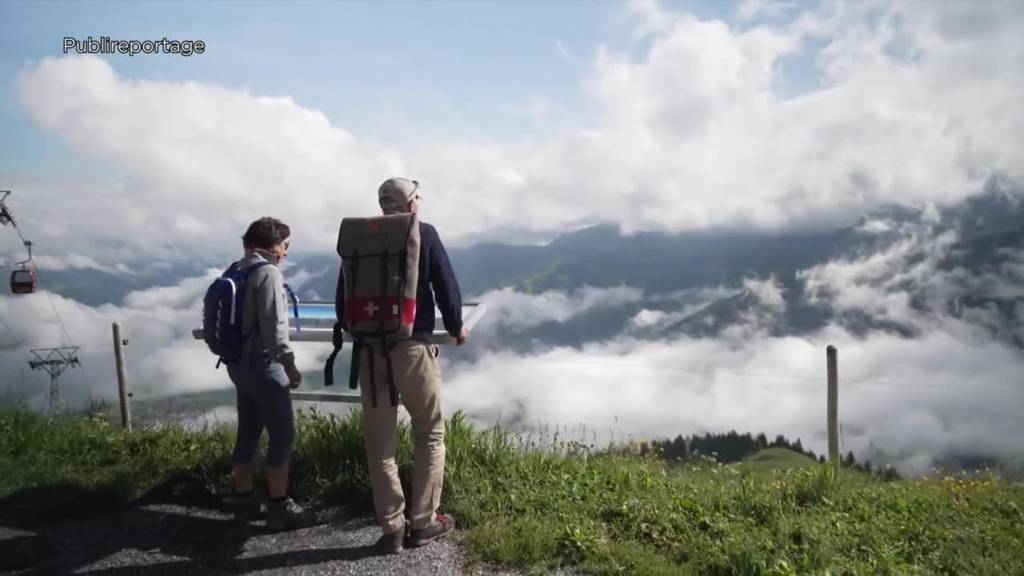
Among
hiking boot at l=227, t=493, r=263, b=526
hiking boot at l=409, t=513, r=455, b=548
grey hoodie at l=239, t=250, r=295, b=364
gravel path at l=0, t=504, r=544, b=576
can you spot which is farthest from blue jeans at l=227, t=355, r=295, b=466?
hiking boot at l=409, t=513, r=455, b=548

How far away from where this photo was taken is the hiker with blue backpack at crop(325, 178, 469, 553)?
4.18 meters

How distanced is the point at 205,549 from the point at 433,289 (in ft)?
7.37

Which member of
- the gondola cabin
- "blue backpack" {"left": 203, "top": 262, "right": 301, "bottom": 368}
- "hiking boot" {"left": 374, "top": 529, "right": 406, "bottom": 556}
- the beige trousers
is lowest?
"hiking boot" {"left": 374, "top": 529, "right": 406, "bottom": 556}

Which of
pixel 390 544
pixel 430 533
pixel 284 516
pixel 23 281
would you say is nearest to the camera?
pixel 390 544

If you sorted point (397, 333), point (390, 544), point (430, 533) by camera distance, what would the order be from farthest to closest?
1. point (430, 533)
2. point (390, 544)
3. point (397, 333)

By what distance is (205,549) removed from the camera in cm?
462

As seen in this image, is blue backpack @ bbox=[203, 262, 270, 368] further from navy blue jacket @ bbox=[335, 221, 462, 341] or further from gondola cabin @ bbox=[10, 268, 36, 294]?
gondola cabin @ bbox=[10, 268, 36, 294]

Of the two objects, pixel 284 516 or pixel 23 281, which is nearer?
pixel 284 516

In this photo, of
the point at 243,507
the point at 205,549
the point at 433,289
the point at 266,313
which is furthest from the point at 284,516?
the point at 433,289

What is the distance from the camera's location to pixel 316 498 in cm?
532

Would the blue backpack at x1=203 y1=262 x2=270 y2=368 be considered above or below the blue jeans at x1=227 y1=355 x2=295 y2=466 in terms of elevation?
above

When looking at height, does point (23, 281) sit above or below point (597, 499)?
above

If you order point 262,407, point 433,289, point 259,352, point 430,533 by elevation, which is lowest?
point 430,533

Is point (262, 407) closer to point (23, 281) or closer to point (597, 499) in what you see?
point (597, 499)
